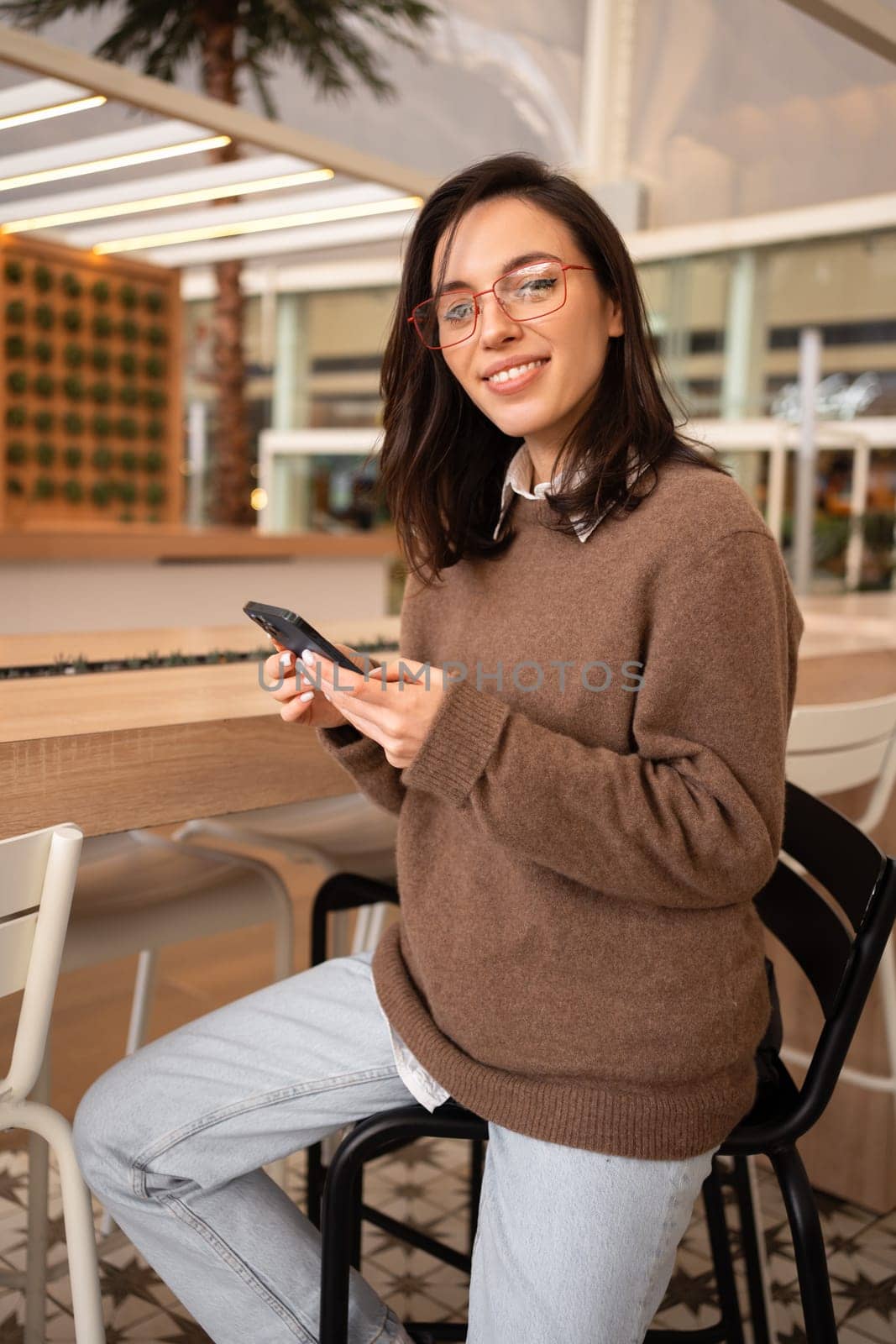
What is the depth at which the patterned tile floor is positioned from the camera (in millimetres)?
1695

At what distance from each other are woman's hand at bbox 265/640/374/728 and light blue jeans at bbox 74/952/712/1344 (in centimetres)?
27

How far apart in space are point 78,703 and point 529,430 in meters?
0.55

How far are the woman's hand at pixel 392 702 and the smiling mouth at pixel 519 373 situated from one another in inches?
11.0

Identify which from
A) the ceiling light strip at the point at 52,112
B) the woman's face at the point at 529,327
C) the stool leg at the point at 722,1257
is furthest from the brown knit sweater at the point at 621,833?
the ceiling light strip at the point at 52,112

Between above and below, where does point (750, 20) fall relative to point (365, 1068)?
above

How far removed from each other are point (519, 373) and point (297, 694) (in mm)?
334

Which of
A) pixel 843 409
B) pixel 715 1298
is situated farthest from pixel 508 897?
pixel 843 409

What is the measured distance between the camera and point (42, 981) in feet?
3.35

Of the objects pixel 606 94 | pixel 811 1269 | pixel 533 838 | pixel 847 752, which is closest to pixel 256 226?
pixel 847 752

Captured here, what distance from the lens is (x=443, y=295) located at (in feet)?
3.71

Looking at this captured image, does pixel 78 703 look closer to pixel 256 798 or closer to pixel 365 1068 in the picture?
pixel 256 798

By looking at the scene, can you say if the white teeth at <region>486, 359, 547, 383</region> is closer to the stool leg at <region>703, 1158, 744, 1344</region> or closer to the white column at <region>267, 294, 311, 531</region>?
the stool leg at <region>703, 1158, 744, 1344</region>

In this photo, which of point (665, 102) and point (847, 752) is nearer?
point (847, 752)

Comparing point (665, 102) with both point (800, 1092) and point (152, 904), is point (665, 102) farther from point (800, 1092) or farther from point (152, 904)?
point (800, 1092)
